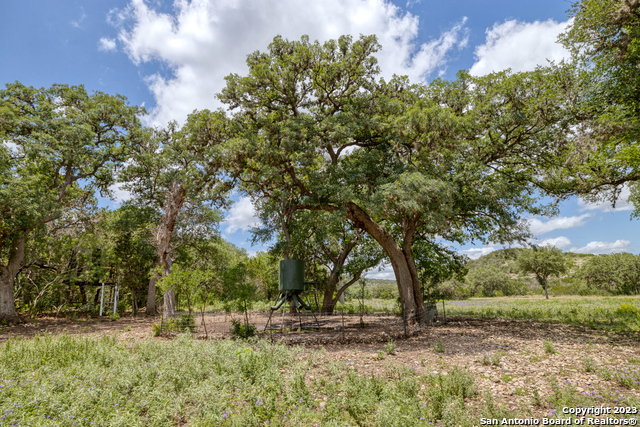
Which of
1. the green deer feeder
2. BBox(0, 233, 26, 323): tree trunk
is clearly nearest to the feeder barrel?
the green deer feeder

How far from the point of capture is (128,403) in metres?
4.37

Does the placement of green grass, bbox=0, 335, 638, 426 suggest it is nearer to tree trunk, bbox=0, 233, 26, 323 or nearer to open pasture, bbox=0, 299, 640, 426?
open pasture, bbox=0, 299, 640, 426

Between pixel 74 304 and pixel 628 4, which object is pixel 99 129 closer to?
pixel 74 304

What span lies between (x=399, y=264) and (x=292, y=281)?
181 inches

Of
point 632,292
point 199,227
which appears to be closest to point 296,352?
point 199,227

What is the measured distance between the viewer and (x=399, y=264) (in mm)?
12281

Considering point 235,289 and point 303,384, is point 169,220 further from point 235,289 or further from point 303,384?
point 303,384

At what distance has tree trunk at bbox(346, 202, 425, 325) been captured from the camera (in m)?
11.7
